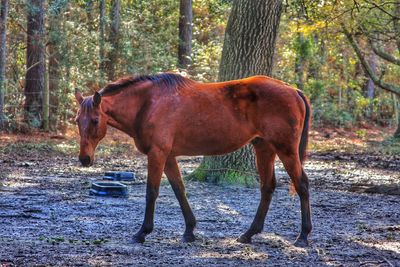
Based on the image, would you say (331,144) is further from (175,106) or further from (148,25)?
(175,106)

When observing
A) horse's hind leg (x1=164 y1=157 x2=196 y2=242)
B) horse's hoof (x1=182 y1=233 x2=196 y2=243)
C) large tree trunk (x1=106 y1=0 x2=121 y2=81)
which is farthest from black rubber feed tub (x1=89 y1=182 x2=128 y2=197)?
large tree trunk (x1=106 y1=0 x2=121 y2=81)

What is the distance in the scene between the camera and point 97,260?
21.8 feet

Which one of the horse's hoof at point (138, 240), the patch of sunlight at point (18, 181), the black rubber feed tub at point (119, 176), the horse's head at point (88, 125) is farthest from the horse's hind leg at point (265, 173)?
the patch of sunlight at point (18, 181)

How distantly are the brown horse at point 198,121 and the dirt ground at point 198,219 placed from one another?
445 mm

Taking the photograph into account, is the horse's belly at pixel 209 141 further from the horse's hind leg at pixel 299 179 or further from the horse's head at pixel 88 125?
the horse's head at pixel 88 125

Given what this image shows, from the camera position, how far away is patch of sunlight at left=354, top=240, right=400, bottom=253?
7.51 m

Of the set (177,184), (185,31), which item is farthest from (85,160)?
(185,31)

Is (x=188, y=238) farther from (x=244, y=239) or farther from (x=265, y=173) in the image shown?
(x=265, y=173)

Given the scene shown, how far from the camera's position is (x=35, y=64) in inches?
Answer: 874

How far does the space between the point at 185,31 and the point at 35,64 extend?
872 centimetres

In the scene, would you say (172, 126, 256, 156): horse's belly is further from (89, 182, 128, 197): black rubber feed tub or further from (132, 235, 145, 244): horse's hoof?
(89, 182, 128, 197): black rubber feed tub

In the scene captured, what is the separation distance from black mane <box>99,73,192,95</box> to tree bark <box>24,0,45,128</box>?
14347 mm

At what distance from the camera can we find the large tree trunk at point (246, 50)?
12828mm

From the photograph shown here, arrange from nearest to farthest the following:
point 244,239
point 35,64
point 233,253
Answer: point 233,253 < point 244,239 < point 35,64
